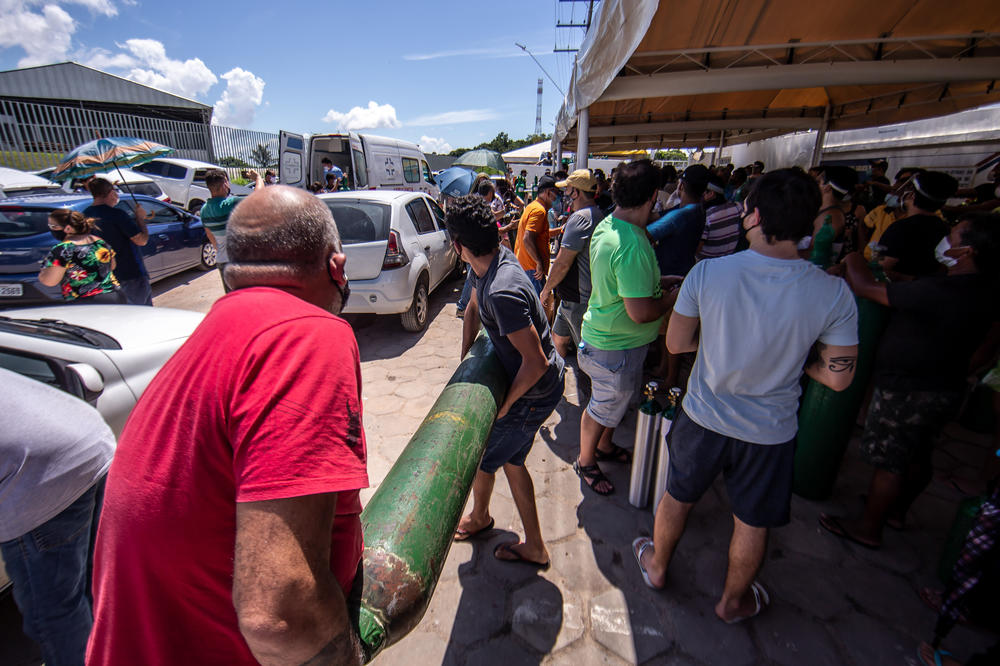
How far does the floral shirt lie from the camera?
3.80 metres

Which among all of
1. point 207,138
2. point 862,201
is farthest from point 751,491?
point 207,138

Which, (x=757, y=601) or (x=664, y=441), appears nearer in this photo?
(x=757, y=601)

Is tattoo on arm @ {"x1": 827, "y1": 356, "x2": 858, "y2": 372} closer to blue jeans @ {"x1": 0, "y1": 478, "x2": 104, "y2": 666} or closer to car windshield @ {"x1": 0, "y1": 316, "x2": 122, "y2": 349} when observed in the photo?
blue jeans @ {"x1": 0, "y1": 478, "x2": 104, "y2": 666}

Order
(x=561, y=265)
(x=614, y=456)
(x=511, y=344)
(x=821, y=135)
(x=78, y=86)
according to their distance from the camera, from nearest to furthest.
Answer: (x=511, y=344) < (x=614, y=456) < (x=561, y=265) < (x=821, y=135) < (x=78, y=86)

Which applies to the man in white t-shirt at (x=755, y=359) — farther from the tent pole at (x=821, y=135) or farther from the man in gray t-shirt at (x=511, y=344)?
the tent pole at (x=821, y=135)

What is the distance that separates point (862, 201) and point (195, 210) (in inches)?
582

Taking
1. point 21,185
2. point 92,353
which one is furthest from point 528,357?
point 21,185

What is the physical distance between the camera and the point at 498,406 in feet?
5.27

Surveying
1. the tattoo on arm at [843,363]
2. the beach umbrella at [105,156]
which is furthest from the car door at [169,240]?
the tattoo on arm at [843,363]

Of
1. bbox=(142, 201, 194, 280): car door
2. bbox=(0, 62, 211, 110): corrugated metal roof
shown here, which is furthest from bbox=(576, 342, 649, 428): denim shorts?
bbox=(0, 62, 211, 110): corrugated metal roof

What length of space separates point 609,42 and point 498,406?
3683 millimetres

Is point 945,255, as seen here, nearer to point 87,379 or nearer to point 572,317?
point 572,317

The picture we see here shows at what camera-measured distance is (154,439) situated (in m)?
0.79

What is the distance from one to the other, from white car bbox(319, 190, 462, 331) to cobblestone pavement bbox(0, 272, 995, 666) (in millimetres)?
2545
